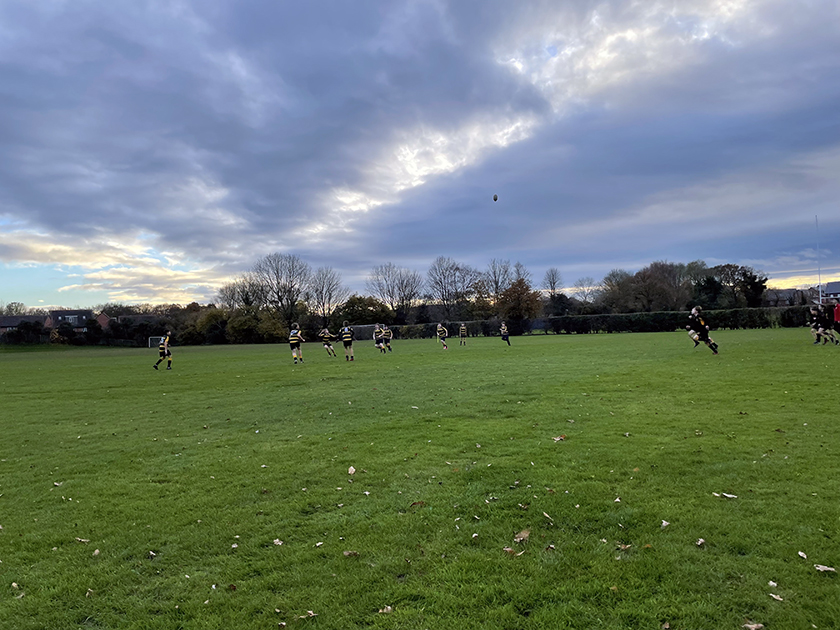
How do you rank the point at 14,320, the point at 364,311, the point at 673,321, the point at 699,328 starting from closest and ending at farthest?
the point at 699,328, the point at 673,321, the point at 364,311, the point at 14,320

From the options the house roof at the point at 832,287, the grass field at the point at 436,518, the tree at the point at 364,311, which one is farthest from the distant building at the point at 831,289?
the grass field at the point at 436,518

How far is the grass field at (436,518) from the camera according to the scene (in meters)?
3.27

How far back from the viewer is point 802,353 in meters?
18.4

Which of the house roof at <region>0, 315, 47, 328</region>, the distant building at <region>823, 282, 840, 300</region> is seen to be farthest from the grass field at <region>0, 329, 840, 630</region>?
the house roof at <region>0, 315, 47, 328</region>

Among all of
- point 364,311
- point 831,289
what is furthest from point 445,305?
point 831,289

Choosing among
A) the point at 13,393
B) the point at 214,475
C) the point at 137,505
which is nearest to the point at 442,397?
the point at 214,475

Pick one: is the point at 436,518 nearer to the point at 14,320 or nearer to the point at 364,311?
the point at 364,311

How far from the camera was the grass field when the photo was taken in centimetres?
327

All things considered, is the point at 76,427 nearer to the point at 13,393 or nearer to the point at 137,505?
the point at 137,505

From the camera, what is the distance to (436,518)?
4633 millimetres

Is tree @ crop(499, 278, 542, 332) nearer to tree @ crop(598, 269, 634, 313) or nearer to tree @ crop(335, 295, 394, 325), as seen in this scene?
tree @ crop(598, 269, 634, 313)

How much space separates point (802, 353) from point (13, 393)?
27985mm

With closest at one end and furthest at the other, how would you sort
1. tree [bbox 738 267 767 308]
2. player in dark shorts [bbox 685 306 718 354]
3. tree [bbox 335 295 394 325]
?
1. player in dark shorts [bbox 685 306 718 354]
2. tree [bbox 738 267 767 308]
3. tree [bbox 335 295 394 325]

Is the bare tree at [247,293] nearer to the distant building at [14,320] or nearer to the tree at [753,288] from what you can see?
the distant building at [14,320]
